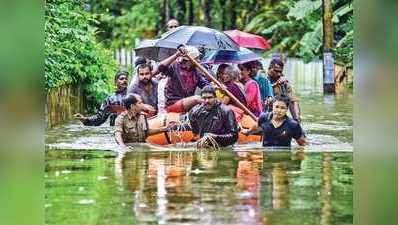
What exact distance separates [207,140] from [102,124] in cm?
117

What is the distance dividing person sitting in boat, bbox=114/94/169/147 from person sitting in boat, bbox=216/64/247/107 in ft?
2.26

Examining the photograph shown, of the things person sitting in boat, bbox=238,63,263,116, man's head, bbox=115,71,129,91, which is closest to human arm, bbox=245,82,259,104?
person sitting in boat, bbox=238,63,263,116

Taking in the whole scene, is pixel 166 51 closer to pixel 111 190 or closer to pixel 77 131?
pixel 77 131

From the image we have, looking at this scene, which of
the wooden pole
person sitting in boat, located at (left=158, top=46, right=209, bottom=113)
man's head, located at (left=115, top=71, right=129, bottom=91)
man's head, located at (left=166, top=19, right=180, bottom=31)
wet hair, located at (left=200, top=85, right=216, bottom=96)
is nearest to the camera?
wet hair, located at (left=200, top=85, right=216, bottom=96)

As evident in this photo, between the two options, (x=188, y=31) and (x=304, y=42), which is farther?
(x=304, y=42)

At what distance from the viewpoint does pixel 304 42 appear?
10.7 meters

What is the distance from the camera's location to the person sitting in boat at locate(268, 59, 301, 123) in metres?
8.51

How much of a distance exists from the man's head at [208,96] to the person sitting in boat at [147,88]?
0.51m

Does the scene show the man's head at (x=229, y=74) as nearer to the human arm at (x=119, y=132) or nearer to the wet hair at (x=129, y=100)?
the wet hair at (x=129, y=100)

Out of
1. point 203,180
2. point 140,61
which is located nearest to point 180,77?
point 140,61

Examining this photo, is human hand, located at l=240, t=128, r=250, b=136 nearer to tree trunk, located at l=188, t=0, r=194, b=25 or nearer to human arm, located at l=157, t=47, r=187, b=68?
human arm, located at l=157, t=47, r=187, b=68

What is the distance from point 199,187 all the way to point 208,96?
84.6 inches

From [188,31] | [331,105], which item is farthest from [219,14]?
[331,105]
